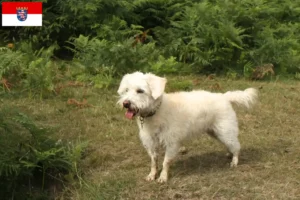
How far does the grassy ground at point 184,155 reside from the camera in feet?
15.9

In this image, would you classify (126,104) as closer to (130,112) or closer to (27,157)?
(130,112)

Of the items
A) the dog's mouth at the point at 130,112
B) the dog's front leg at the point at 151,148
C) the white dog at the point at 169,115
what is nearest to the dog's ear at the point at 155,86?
the white dog at the point at 169,115

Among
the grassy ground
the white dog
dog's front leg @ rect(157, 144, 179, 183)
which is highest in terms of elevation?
the white dog

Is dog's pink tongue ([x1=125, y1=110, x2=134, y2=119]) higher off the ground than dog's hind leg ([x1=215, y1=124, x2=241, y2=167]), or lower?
higher

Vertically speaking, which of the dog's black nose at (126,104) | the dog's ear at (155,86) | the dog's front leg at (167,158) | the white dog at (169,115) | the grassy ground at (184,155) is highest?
the dog's ear at (155,86)

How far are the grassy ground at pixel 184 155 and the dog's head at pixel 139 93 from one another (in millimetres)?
862

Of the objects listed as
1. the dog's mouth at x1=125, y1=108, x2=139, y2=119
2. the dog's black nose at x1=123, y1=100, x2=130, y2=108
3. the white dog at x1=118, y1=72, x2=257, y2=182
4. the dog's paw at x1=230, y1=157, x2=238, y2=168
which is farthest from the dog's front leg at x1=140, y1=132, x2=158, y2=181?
the dog's paw at x1=230, y1=157, x2=238, y2=168

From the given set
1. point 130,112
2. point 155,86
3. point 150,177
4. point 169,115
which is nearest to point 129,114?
point 130,112

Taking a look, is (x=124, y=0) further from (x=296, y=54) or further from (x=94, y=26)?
(x=296, y=54)

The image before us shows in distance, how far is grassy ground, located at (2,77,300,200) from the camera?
4852mm

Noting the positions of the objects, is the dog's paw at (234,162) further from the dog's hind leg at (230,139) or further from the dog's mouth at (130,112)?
the dog's mouth at (130,112)

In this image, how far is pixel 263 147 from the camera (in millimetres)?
6027

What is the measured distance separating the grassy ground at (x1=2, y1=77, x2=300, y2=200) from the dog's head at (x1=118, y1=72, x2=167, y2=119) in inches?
33.9

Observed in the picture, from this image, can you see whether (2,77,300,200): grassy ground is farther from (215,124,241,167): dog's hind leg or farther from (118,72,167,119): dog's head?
(118,72,167,119): dog's head
